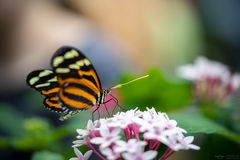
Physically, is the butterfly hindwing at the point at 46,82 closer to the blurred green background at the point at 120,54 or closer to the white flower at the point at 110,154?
the blurred green background at the point at 120,54

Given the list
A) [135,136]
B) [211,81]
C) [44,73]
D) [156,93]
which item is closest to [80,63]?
[44,73]

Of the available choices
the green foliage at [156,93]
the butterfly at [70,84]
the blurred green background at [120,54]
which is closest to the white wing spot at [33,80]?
the butterfly at [70,84]

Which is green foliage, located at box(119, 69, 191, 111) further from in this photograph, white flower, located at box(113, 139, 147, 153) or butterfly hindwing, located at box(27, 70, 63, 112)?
white flower, located at box(113, 139, 147, 153)

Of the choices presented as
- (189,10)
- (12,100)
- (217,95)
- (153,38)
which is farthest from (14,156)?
(189,10)

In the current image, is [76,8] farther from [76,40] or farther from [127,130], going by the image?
[127,130]

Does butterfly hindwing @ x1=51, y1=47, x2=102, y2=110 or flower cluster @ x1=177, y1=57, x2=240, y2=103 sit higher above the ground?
butterfly hindwing @ x1=51, y1=47, x2=102, y2=110

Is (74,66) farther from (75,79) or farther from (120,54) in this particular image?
(120,54)

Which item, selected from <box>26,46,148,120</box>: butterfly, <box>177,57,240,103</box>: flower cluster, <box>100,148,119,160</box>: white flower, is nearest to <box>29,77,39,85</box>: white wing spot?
<box>26,46,148,120</box>: butterfly
